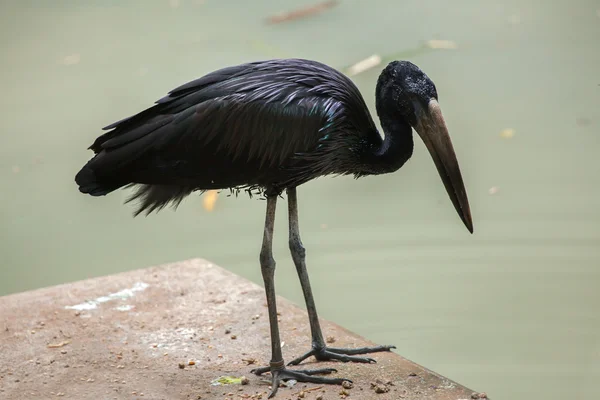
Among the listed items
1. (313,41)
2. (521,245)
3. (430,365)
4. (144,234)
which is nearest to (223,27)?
(313,41)

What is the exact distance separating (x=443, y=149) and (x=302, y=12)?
4.72 metres

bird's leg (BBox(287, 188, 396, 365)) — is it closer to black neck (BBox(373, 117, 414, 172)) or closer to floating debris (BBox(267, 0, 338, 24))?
black neck (BBox(373, 117, 414, 172))

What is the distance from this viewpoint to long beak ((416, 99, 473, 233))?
11.1ft

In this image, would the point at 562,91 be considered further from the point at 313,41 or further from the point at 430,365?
the point at 430,365

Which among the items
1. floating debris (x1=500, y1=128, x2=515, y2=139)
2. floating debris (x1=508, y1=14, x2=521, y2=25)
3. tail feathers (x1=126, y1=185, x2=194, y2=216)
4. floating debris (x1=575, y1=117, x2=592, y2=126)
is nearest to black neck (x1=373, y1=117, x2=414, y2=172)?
tail feathers (x1=126, y1=185, x2=194, y2=216)

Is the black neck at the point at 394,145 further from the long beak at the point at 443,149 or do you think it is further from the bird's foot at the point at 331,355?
the bird's foot at the point at 331,355

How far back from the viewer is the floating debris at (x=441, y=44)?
7238mm

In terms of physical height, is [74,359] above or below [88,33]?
below

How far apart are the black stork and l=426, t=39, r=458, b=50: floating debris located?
386 cm

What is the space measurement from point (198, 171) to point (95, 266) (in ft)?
8.32

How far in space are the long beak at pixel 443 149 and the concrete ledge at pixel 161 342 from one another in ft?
2.35

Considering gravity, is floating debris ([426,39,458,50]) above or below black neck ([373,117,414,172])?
above

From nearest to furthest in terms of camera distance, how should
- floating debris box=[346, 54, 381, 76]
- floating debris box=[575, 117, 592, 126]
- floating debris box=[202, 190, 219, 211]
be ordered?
floating debris box=[202, 190, 219, 211]
floating debris box=[575, 117, 592, 126]
floating debris box=[346, 54, 381, 76]

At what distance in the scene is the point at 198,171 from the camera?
133 inches
